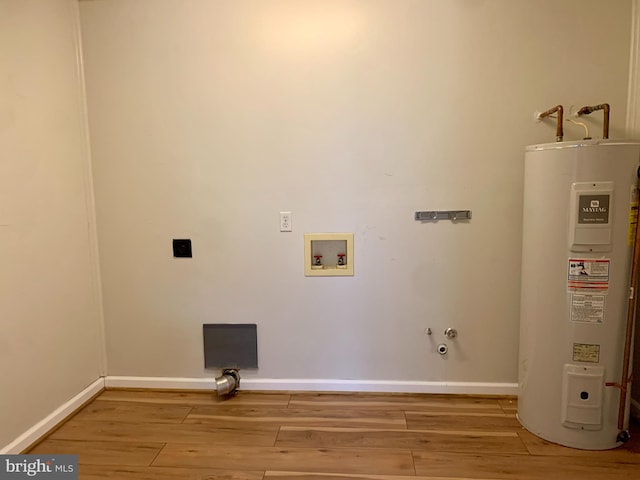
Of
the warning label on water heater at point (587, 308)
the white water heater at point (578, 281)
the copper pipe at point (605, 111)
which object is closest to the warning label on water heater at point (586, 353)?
the white water heater at point (578, 281)

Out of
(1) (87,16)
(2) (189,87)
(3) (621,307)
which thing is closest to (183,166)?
(2) (189,87)

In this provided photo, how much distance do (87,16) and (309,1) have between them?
52.3 inches

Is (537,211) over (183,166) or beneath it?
beneath

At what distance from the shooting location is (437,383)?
2334 mm

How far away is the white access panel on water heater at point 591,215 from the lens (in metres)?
1.71

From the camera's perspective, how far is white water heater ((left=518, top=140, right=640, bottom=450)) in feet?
5.63

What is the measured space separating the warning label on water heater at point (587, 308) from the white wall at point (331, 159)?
1.48 ft

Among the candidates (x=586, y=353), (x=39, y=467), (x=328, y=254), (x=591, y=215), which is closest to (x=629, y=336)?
(x=586, y=353)

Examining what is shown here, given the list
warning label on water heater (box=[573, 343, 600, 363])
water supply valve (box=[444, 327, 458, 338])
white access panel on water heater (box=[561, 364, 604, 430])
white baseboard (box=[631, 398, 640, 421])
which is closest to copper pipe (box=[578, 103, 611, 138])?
warning label on water heater (box=[573, 343, 600, 363])

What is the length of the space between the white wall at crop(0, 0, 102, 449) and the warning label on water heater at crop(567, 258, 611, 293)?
106 inches

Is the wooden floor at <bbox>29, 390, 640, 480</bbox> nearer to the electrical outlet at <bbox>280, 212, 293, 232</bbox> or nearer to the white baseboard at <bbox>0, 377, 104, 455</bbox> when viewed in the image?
the white baseboard at <bbox>0, 377, 104, 455</bbox>

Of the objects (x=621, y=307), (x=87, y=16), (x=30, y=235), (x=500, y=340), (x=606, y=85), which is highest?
(x=87, y=16)

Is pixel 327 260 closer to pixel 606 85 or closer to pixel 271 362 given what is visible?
pixel 271 362

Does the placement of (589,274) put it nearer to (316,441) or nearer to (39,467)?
(316,441)
